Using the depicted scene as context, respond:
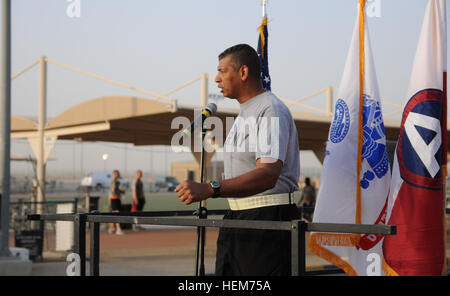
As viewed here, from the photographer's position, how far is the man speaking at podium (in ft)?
11.1

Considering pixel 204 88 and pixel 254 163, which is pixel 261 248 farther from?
pixel 204 88

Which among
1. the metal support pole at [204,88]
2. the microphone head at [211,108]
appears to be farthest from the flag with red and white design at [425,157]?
the metal support pole at [204,88]

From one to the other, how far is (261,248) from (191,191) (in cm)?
65

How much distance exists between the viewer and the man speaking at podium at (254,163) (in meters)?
3.40

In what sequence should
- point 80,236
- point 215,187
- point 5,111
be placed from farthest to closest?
point 5,111 → point 80,236 → point 215,187

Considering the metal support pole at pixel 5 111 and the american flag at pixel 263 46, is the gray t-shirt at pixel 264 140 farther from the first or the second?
the metal support pole at pixel 5 111

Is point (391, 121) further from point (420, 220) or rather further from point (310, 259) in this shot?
point (420, 220)

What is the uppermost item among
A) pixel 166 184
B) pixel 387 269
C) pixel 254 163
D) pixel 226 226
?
pixel 254 163

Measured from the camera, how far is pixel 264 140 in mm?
3301

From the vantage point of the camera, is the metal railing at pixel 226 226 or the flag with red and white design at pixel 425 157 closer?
the metal railing at pixel 226 226

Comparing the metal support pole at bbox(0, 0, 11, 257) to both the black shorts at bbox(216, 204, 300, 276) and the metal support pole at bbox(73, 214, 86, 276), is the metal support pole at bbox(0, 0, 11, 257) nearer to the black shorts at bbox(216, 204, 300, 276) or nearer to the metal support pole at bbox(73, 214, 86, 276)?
the metal support pole at bbox(73, 214, 86, 276)

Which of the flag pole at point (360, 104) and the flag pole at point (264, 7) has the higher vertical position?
the flag pole at point (264, 7)

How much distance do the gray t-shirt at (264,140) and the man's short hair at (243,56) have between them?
16 cm

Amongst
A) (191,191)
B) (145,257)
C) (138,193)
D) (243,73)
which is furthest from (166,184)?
(191,191)
